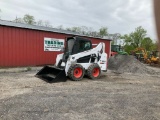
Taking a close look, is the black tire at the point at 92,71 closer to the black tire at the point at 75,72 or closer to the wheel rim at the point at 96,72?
the wheel rim at the point at 96,72

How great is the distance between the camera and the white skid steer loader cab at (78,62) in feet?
27.2

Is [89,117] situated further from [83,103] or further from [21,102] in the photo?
[21,102]

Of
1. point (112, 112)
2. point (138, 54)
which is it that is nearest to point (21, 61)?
point (112, 112)

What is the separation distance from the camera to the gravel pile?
12591mm

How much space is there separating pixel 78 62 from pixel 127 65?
19.4ft

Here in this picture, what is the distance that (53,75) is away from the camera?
848 centimetres

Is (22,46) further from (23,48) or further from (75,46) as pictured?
(75,46)

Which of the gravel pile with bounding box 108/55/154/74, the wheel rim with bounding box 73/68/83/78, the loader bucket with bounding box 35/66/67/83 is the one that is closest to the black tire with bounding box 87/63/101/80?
the wheel rim with bounding box 73/68/83/78

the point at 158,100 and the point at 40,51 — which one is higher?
the point at 40,51

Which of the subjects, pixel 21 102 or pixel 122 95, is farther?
pixel 122 95

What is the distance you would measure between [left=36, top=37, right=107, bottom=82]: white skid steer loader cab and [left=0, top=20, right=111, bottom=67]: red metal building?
4376 millimetres

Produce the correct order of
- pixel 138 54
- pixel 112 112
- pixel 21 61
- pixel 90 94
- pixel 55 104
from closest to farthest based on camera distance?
pixel 112 112 → pixel 55 104 → pixel 90 94 → pixel 21 61 → pixel 138 54

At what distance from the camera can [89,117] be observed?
3.92 metres

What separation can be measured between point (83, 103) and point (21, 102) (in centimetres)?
160
